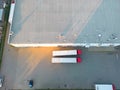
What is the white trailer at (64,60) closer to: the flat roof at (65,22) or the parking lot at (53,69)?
the parking lot at (53,69)

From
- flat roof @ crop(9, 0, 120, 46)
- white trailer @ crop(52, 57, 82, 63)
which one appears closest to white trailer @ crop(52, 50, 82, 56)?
white trailer @ crop(52, 57, 82, 63)

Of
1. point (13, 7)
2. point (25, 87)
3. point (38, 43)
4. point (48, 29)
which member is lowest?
point (25, 87)

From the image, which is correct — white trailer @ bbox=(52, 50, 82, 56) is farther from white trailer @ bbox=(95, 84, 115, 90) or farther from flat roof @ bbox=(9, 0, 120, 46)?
white trailer @ bbox=(95, 84, 115, 90)

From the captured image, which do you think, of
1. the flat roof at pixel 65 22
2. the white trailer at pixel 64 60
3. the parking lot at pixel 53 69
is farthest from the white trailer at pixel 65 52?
the flat roof at pixel 65 22

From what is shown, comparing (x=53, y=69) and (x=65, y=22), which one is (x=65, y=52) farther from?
(x=65, y=22)

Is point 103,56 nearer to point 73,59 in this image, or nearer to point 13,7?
point 73,59

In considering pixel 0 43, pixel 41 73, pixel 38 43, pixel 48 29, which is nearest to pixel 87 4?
pixel 48 29

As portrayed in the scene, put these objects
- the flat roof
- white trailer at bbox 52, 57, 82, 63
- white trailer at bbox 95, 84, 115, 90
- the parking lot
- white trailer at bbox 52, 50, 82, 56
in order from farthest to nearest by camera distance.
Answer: white trailer at bbox 52, 50, 82, 56, white trailer at bbox 52, 57, 82, 63, the parking lot, the flat roof, white trailer at bbox 95, 84, 115, 90
